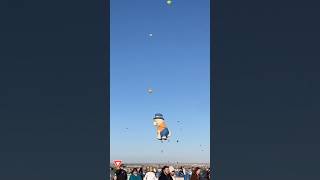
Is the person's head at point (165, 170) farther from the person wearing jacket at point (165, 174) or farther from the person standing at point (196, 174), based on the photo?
the person standing at point (196, 174)

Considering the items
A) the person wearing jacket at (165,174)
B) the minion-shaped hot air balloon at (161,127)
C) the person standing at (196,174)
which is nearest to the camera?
the person wearing jacket at (165,174)

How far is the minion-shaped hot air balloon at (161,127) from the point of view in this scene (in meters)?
17.5

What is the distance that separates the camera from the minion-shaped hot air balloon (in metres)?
17.5

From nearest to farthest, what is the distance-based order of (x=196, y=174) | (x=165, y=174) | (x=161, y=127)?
1. (x=165, y=174)
2. (x=196, y=174)
3. (x=161, y=127)

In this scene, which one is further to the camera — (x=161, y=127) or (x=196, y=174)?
(x=161, y=127)

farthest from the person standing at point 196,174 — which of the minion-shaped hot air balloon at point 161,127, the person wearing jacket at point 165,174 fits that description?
the minion-shaped hot air balloon at point 161,127

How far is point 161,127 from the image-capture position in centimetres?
→ 1792

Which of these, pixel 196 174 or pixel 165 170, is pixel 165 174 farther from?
pixel 196 174

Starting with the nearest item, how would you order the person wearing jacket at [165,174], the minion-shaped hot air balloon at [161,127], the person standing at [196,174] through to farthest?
the person wearing jacket at [165,174], the person standing at [196,174], the minion-shaped hot air balloon at [161,127]

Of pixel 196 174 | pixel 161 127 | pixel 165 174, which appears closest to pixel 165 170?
pixel 165 174
